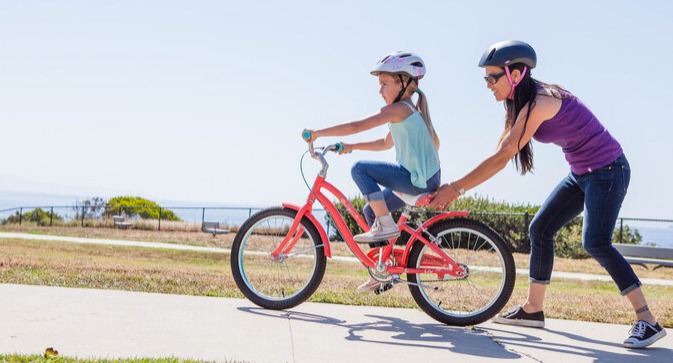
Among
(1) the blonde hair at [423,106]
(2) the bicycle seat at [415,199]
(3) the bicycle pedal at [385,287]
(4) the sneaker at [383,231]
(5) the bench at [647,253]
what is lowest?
(3) the bicycle pedal at [385,287]

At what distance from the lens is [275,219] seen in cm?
594

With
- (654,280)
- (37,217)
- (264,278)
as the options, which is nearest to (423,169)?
(264,278)

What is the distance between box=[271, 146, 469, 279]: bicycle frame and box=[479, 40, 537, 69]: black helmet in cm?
114

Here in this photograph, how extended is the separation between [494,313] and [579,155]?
50.6 inches

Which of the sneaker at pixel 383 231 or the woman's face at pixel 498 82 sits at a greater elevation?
the woman's face at pixel 498 82

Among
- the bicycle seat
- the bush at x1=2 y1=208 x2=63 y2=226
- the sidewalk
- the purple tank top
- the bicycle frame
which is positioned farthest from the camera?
the bush at x1=2 y1=208 x2=63 y2=226

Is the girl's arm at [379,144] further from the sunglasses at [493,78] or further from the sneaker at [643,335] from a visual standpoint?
the sneaker at [643,335]

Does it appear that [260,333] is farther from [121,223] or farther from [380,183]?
[121,223]

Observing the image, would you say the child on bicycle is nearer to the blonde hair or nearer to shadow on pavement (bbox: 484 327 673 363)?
the blonde hair

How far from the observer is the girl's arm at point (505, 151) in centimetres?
498

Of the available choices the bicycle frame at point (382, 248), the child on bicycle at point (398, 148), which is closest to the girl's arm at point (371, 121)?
the child on bicycle at point (398, 148)

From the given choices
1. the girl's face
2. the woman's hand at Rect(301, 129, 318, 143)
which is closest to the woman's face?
the girl's face

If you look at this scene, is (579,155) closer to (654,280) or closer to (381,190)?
(381,190)

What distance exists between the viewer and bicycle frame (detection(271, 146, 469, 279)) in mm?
5617
